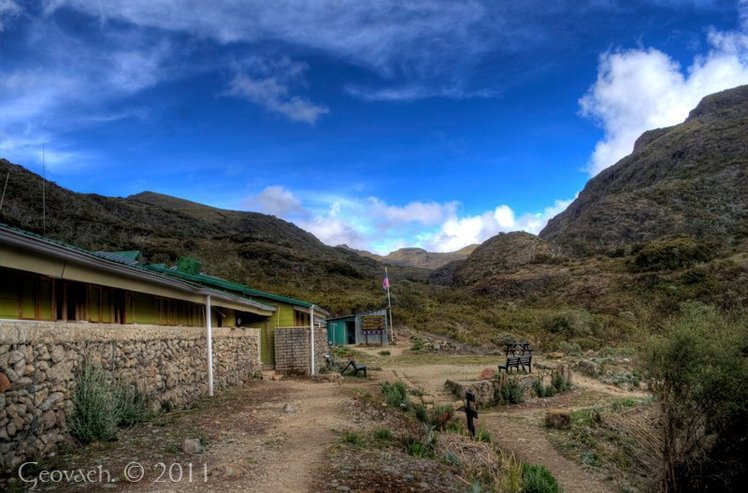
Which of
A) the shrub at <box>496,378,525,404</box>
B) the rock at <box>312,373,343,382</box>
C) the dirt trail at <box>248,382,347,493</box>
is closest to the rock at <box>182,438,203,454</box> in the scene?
the dirt trail at <box>248,382,347,493</box>

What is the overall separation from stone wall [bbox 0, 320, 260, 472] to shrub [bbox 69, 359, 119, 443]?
12cm

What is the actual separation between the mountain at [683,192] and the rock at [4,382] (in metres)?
59.7

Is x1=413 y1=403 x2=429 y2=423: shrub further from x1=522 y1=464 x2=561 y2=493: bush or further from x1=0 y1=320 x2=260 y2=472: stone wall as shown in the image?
x1=0 y1=320 x2=260 y2=472: stone wall

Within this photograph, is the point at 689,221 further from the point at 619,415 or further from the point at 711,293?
the point at 619,415

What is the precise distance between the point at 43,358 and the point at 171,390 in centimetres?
387

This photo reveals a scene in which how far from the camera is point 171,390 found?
31.7ft

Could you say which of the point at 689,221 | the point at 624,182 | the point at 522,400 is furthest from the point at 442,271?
the point at 522,400

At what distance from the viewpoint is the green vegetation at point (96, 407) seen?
6461 millimetres

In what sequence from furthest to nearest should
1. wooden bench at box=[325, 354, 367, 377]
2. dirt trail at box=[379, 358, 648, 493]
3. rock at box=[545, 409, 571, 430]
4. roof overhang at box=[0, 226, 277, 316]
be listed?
wooden bench at box=[325, 354, 367, 377] → rock at box=[545, 409, 571, 430] → dirt trail at box=[379, 358, 648, 493] → roof overhang at box=[0, 226, 277, 316]

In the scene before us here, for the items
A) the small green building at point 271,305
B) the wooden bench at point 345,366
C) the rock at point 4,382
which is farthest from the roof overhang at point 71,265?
the wooden bench at point 345,366

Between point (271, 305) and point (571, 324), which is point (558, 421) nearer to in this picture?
point (271, 305)

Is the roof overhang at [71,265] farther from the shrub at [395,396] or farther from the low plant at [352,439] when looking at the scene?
the shrub at [395,396]

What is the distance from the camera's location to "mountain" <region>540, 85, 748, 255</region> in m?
56.7

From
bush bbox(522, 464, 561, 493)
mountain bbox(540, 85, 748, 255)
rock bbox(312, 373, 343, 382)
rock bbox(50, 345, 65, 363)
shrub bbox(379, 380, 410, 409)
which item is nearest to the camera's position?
bush bbox(522, 464, 561, 493)
